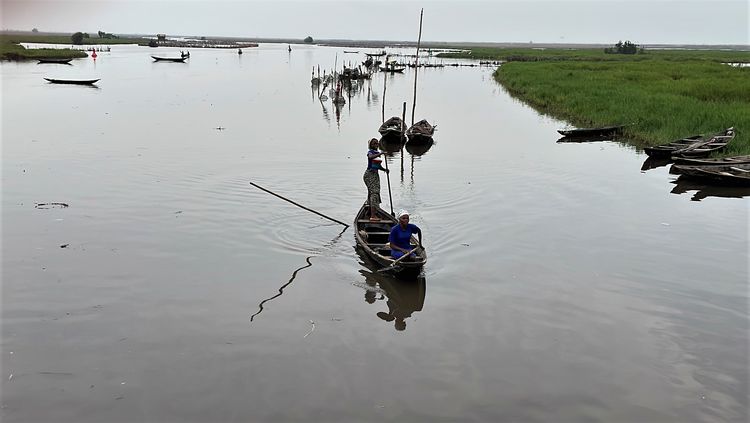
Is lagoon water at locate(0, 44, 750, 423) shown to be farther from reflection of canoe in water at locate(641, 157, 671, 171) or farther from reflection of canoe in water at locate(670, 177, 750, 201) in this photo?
reflection of canoe in water at locate(641, 157, 671, 171)

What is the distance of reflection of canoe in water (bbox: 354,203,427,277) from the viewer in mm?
9102

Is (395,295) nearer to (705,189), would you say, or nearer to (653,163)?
(705,189)

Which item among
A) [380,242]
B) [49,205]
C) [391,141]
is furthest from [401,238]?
[391,141]

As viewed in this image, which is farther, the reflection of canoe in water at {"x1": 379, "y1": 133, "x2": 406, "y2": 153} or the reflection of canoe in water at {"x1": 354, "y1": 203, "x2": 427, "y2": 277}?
the reflection of canoe in water at {"x1": 379, "y1": 133, "x2": 406, "y2": 153}

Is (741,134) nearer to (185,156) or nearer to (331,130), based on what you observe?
(331,130)

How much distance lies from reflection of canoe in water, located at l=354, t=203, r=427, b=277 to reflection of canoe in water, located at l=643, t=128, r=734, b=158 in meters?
11.1

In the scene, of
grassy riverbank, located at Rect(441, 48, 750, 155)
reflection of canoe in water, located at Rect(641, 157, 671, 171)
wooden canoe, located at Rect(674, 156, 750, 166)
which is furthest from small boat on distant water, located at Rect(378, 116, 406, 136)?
wooden canoe, located at Rect(674, 156, 750, 166)

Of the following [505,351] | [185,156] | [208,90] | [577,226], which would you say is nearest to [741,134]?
[577,226]

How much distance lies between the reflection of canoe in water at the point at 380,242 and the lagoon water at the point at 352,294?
33cm

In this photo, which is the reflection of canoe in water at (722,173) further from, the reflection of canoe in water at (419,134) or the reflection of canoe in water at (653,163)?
the reflection of canoe in water at (419,134)

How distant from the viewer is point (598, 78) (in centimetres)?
3844

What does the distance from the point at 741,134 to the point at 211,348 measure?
19.3 m

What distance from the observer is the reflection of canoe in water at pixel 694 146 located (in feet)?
58.5

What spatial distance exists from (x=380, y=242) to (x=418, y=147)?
11.6 metres
